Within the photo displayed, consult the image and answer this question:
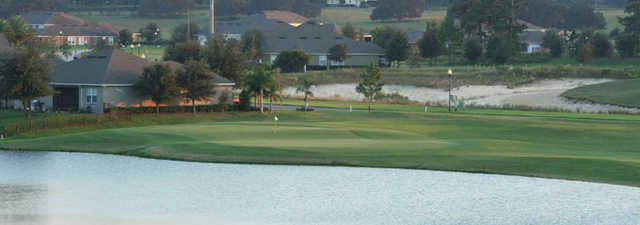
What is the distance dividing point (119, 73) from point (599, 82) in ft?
221

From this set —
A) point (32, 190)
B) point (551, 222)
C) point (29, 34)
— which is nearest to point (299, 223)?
point (551, 222)

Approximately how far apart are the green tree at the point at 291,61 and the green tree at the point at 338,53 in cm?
843

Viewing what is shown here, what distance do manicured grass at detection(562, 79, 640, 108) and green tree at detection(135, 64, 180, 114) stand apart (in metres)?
44.2

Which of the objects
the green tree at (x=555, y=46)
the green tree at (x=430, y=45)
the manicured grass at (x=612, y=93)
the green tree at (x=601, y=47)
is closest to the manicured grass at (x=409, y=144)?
the manicured grass at (x=612, y=93)

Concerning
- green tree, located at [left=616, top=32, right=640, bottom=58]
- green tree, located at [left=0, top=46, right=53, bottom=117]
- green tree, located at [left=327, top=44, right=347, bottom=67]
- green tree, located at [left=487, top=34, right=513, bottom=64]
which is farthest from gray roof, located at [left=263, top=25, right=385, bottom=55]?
green tree, located at [left=0, top=46, right=53, bottom=117]

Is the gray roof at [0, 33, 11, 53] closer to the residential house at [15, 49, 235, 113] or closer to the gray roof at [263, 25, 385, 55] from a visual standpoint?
the residential house at [15, 49, 235, 113]

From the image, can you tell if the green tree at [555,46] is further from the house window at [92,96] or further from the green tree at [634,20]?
the house window at [92,96]

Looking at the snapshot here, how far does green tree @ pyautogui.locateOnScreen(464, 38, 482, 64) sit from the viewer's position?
157375 millimetres

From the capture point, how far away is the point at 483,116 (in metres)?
81.7

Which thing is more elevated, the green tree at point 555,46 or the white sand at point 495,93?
the green tree at point 555,46

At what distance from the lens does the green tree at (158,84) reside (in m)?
81.1

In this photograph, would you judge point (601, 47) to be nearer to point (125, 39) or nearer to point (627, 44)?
point (627, 44)

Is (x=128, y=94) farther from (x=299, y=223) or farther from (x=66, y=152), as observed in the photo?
(x=299, y=223)

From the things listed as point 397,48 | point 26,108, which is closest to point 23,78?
point 26,108
